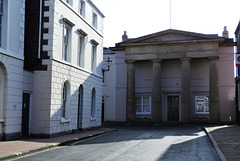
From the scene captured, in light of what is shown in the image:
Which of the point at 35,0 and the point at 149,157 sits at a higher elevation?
the point at 35,0

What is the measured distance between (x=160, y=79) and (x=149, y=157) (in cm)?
2441

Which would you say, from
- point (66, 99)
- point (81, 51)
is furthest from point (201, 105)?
point (66, 99)

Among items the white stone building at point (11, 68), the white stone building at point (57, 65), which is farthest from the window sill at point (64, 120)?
the white stone building at point (11, 68)

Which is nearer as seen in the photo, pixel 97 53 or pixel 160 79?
pixel 97 53

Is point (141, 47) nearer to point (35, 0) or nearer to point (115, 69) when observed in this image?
point (115, 69)

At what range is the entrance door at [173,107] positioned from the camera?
3506 centimetres

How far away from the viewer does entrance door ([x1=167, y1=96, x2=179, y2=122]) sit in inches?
1380

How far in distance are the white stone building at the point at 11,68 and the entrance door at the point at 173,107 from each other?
23.3 m

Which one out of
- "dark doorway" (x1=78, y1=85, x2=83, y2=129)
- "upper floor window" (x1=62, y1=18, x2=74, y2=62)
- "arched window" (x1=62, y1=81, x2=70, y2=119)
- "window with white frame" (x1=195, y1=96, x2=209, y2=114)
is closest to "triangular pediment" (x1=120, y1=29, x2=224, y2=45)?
"window with white frame" (x1=195, y1=96, x2=209, y2=114)

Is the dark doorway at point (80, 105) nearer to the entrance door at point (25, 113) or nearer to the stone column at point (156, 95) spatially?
the entrance door at point (25, 113)

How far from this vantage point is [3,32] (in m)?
13.7

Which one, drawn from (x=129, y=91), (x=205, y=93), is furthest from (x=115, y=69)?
(x=205, y=93)

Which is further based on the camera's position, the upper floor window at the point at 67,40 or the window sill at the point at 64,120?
the upper floor window at the point at 67,40

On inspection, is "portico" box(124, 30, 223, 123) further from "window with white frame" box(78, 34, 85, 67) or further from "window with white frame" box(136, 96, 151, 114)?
"window with white frame" box(78, 34, 85, 67)
